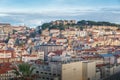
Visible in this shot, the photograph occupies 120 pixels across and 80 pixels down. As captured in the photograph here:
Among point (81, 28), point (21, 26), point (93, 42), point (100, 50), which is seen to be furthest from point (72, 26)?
point (100, 50)

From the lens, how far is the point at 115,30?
29719 millimetres

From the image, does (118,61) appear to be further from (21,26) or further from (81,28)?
(21,26)

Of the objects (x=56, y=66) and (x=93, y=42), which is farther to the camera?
(x=93, y=42)

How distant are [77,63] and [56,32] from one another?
18.1m

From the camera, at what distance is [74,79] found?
10062 millimetres

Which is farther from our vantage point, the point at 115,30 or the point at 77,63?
→ the point at 115,30

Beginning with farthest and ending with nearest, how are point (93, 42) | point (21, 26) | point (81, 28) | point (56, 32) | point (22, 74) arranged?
point (21, 26) → point (81, 28) → point (56, 32) → point (93, 42) → point (22, 74)

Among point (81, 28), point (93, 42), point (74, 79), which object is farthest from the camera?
point (81, 28)

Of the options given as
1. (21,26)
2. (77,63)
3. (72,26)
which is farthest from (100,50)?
(21,26)

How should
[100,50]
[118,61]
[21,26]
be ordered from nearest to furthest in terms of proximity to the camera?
[118,61] < [100,50] < [21,26]

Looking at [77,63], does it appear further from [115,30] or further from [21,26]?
[21,26]

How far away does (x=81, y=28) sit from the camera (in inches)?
1189

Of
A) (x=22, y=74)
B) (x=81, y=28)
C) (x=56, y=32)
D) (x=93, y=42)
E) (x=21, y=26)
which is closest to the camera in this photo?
(x=22, y=74)

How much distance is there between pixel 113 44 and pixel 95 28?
6.67 m
